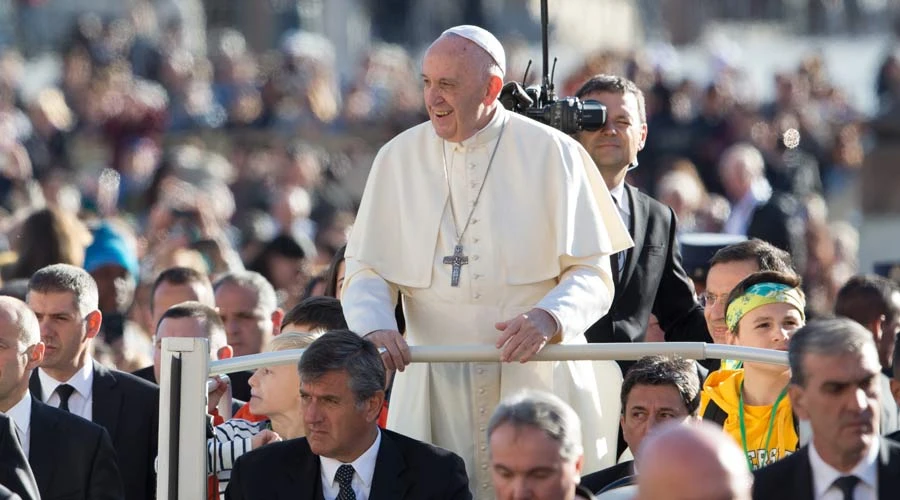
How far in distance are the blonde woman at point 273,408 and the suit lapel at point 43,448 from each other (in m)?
0.60

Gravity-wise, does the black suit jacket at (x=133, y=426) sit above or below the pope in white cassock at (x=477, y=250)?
below

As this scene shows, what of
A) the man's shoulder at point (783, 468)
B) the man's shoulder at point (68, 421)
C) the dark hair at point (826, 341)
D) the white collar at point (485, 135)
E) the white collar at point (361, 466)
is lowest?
the white collar at point (361, 466)

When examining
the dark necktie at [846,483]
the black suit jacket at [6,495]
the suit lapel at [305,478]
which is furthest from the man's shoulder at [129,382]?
the dark necktie at [846,483]

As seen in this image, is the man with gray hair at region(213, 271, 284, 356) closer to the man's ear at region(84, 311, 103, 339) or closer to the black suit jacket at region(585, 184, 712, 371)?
the man's ear at region(84, 311, 103, 339)

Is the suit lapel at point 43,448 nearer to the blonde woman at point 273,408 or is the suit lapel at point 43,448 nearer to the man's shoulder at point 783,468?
the blonde woman at point 273,408

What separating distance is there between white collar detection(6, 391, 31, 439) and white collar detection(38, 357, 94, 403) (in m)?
0.61

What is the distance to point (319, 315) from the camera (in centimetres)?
847

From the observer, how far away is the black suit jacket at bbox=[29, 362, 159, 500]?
7977 millimetres

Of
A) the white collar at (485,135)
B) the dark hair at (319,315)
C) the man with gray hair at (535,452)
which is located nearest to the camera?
the man with gray hair at (535,452)

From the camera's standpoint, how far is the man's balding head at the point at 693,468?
17.2 ft

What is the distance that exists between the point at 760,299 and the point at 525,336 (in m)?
1.13

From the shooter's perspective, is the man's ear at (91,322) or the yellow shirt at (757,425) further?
the man's ear at (91,322)

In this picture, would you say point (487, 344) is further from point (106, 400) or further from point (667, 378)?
point (106, 400)

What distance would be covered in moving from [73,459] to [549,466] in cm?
208
